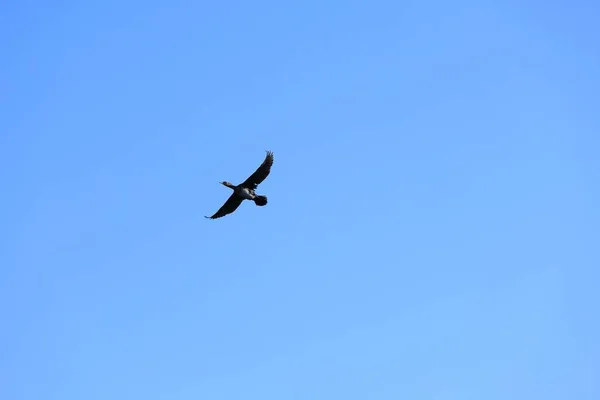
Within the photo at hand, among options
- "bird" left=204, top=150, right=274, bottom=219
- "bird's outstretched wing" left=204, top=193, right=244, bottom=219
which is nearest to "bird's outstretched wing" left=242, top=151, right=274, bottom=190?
"bird" left=204, top=150, right=274, bottom=219

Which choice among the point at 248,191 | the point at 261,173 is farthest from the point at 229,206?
the point at 261,173

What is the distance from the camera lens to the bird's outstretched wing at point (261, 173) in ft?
164

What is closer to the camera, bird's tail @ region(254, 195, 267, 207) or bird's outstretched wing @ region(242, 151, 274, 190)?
bird's outstretched wing @ region(242, 151, 274, 190)

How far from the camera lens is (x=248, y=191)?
51.2 metres

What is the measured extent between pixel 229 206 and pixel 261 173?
11.6 feet

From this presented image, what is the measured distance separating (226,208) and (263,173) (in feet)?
12.5

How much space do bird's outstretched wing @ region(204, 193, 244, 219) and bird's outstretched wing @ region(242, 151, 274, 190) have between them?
1386 mm

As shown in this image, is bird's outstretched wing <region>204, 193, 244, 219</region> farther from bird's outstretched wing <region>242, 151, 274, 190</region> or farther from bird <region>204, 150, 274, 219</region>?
bird's outstretched wing <region>242, 151, 274, 190</region>

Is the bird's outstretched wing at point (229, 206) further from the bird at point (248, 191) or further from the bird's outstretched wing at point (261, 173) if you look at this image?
the bird's outstretched wing at point (261, 173)

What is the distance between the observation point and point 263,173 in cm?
5019

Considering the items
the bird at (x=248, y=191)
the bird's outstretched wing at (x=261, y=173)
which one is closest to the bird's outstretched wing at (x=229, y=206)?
the bird at (x=248, y=191)

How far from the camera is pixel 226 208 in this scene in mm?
52906

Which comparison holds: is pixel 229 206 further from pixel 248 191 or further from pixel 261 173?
pixel 261 173

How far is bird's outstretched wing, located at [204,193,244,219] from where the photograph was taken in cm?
5209
